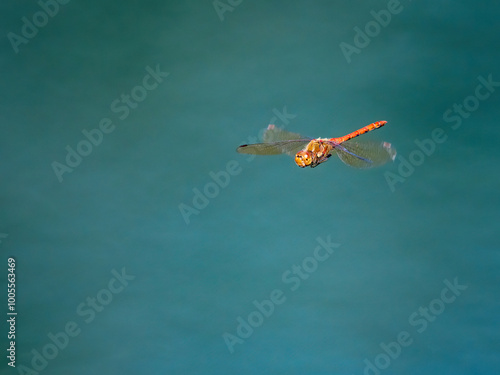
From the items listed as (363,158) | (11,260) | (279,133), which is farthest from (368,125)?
(11,260)

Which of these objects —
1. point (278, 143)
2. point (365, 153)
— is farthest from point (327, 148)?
point (278, 143)

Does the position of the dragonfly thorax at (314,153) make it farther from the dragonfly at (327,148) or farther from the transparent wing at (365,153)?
the transparent wing at (365,153)

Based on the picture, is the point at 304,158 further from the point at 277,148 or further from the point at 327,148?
the point at 277,148

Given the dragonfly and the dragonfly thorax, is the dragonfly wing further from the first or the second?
the dragonfly thorax

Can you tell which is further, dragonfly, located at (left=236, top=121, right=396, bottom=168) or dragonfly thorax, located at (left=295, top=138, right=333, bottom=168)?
dragonfly, located at (left=236, top=121, right=396, bottom=168)

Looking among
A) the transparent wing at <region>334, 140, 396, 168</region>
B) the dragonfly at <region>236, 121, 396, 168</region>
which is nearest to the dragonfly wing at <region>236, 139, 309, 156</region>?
the dragonfly at <region>236, 121, 396, 168</region>

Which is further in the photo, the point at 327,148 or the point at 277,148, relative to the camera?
the point at 277,148
